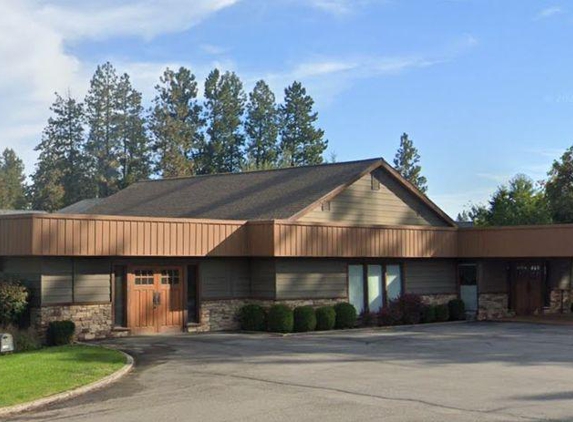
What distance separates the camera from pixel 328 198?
2805 centimetres

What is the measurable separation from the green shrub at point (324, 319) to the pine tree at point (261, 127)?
4730 cm

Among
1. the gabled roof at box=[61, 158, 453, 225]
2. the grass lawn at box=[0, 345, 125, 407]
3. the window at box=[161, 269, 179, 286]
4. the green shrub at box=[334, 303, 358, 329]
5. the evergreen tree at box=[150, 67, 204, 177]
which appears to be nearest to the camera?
the grass lawn at box=[0, 345, 125, 407]

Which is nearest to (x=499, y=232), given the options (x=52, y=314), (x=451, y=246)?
(x=451, y=246)

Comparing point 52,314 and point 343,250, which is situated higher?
point 343,250

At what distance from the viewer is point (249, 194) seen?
30.4m

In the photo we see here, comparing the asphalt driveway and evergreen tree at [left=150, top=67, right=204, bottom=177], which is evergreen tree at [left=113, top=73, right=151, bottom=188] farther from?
the asphalt driveway

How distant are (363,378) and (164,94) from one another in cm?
6057

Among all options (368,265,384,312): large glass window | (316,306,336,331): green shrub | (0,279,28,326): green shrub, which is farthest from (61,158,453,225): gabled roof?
(0,279,28,326): green shrub

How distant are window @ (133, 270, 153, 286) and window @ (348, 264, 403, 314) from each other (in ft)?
24.4

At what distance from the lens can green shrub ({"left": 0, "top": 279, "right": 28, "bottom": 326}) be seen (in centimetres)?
2125

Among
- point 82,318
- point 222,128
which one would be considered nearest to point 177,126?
point 222,128

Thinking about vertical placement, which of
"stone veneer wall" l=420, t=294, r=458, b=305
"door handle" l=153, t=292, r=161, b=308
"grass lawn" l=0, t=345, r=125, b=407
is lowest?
"grass lawn" l=0, t=345, r=125, b=407

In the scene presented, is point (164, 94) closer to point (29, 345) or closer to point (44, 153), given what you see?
point (44, 153)

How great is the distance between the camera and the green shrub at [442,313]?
100 ft
